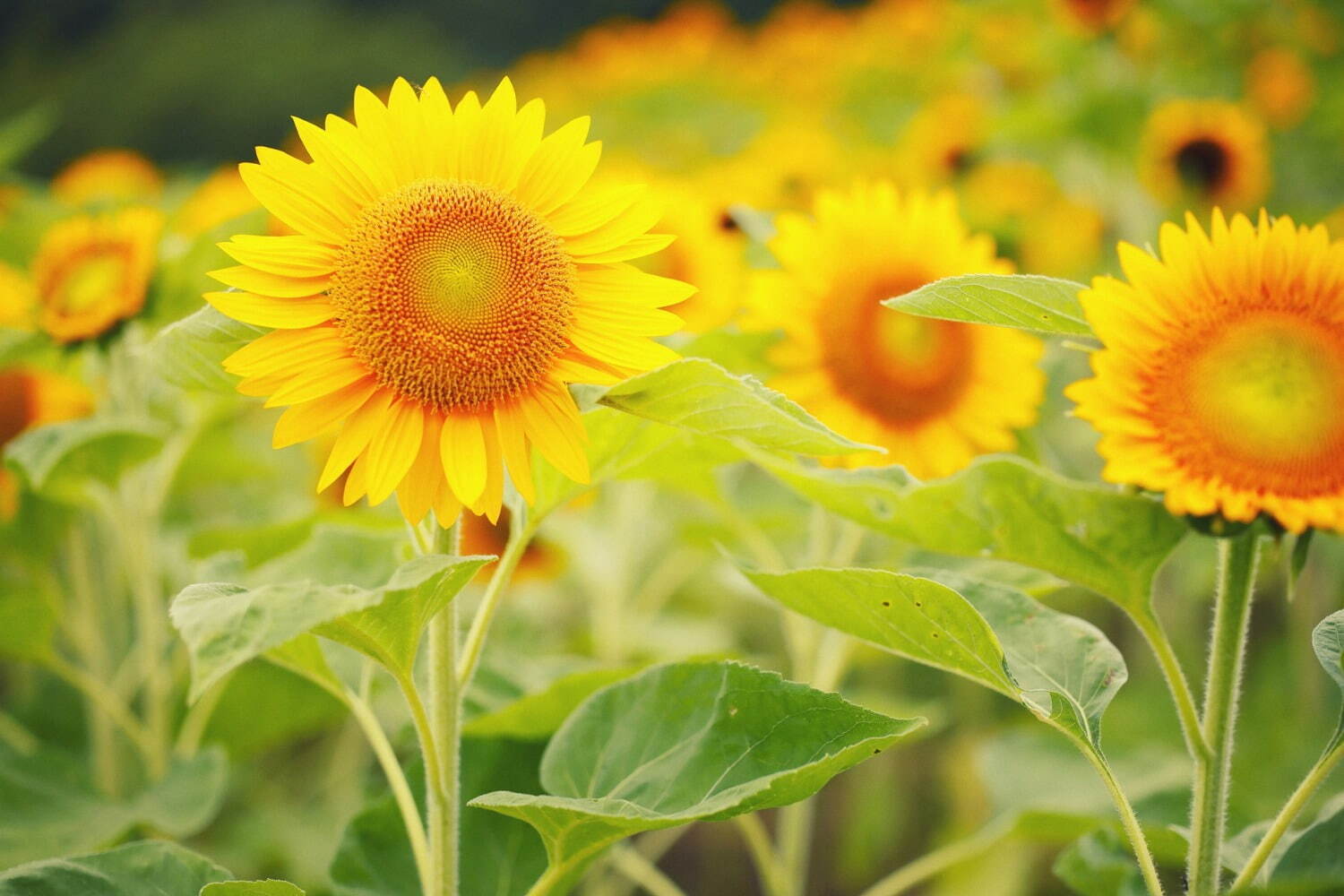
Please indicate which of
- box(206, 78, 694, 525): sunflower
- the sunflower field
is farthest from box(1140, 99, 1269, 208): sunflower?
box(206, 78, 694, 525): sunflower

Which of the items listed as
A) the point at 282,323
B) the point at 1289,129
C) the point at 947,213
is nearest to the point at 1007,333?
the point at 947,213

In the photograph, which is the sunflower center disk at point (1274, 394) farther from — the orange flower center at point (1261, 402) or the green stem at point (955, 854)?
the green stem at point (955, 854)

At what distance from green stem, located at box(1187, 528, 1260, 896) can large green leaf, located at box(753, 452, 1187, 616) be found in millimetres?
45

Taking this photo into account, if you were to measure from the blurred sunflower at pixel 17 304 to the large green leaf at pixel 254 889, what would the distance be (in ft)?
2.23

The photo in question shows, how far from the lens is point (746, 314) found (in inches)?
48.8

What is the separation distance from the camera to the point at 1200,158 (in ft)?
6.54

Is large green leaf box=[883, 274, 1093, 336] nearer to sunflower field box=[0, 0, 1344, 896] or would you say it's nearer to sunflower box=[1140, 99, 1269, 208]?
sunflower field box=[0, 0, 1344, 896]

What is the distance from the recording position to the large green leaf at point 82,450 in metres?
1.04

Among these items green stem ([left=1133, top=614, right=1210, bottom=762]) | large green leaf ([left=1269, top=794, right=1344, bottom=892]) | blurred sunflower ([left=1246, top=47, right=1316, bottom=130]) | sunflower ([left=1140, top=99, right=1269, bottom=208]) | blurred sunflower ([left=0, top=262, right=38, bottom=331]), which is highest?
blurred sunflower ([left=1246, top=47, right=1316, bottom=130])

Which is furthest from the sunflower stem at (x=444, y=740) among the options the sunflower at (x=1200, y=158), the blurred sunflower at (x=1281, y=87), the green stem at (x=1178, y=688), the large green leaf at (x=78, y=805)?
the blurred sunflower at (x=1281, y=87)

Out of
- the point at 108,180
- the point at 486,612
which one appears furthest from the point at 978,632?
the point at 108,180

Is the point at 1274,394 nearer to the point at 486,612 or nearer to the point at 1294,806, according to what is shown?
the point at 1294,806

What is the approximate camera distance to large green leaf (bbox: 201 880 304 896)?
2.31 feet

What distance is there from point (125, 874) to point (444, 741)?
0.23 m
